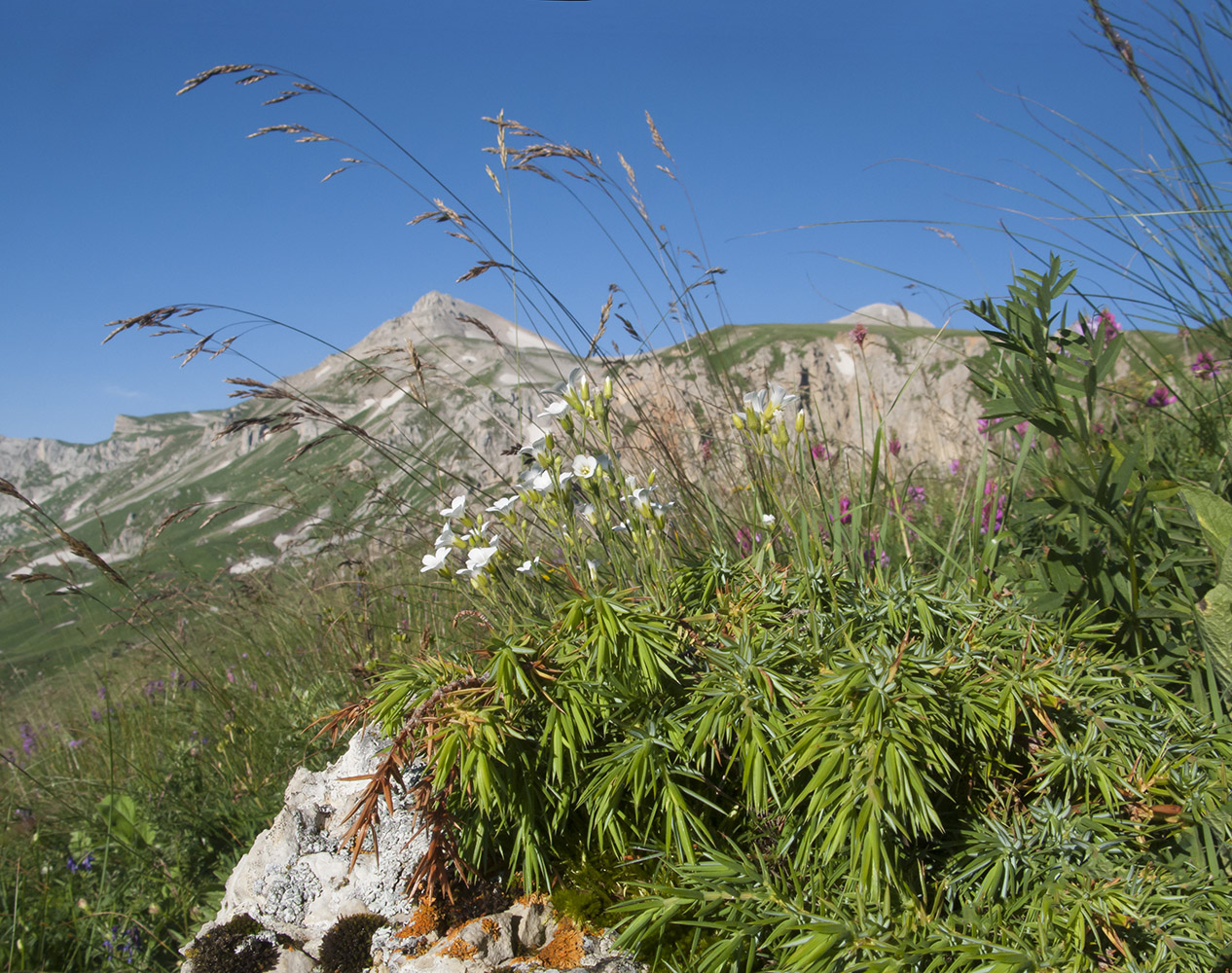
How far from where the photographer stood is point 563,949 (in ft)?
4.97

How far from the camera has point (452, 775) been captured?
1.51 m

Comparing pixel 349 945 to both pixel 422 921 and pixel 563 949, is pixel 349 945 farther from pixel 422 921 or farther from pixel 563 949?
pixel 563 949

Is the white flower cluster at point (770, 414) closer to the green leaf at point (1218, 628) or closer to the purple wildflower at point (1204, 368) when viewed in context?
the green leaf at point (1218, 628)

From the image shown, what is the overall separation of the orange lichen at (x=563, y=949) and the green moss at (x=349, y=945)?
20.6 inches

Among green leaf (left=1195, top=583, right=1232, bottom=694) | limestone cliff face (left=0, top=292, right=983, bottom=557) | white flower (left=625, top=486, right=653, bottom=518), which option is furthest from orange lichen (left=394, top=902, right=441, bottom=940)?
green leaf (left=1195, top=583, right=1232, bottom=694)

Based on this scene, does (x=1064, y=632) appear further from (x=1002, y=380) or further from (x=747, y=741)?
(x=747, y=741)

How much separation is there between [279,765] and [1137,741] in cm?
337

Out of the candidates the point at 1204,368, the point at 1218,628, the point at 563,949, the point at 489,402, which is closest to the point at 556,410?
the point at 563,949

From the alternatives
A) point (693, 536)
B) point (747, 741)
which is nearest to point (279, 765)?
point (693, 536)

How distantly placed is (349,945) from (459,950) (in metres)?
0.42

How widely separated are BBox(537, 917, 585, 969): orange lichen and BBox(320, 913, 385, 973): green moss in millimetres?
524

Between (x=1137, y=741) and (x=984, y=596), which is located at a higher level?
(x=984, y=596)

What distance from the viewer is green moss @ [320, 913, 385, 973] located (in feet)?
5.68

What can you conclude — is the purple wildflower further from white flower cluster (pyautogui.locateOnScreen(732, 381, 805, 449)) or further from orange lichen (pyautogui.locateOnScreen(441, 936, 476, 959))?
orange lichen (pyautogui.locateOnScreen(441, 936, 476, 959))
